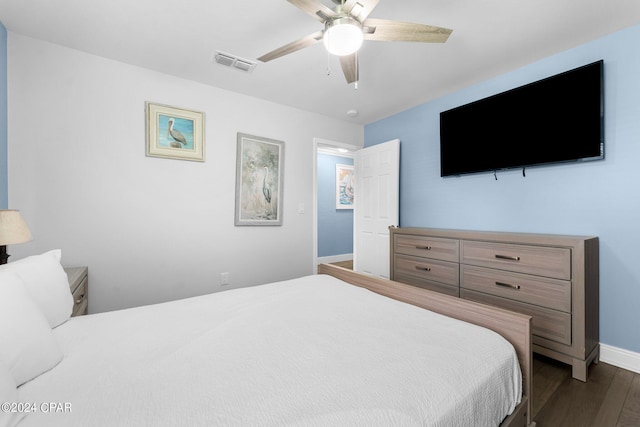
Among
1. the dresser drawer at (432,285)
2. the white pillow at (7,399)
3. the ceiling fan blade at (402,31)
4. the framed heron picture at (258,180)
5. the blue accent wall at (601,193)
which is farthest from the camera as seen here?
the framed heron picture at (258,180)

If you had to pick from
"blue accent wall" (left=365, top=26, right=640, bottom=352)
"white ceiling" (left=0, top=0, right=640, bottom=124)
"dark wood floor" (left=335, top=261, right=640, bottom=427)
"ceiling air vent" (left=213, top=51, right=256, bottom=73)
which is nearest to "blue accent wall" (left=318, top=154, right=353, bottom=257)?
"white ceiling" (left=0, top=0, right=640, bottom=124)

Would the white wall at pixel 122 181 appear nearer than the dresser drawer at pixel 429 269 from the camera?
Yes

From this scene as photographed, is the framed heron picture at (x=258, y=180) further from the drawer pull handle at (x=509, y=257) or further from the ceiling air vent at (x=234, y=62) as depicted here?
the drawer pull handle at (x=509, y=257)

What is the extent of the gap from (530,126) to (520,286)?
1.39 metres

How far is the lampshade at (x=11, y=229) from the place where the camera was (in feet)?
4.52

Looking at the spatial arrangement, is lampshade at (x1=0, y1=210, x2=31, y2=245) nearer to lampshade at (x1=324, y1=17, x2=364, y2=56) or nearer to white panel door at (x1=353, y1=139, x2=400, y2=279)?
→ lampshade at (x1=324, y1=17, x2=364, y2=56)

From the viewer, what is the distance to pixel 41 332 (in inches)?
37.2

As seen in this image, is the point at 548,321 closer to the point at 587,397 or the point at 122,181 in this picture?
the point at 587,397

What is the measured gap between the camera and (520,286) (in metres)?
2.06

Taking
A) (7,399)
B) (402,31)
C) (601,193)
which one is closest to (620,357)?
(601,193)

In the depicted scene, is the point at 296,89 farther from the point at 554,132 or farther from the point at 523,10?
the point at 554,132

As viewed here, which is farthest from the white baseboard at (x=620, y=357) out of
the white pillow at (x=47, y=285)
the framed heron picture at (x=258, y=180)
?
the white pillow at (x=47, y=285)

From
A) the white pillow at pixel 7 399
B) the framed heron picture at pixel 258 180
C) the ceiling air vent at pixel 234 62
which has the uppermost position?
the ceiling air vent at pixel 234 62

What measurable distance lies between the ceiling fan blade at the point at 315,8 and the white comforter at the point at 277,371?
157 centimetres
